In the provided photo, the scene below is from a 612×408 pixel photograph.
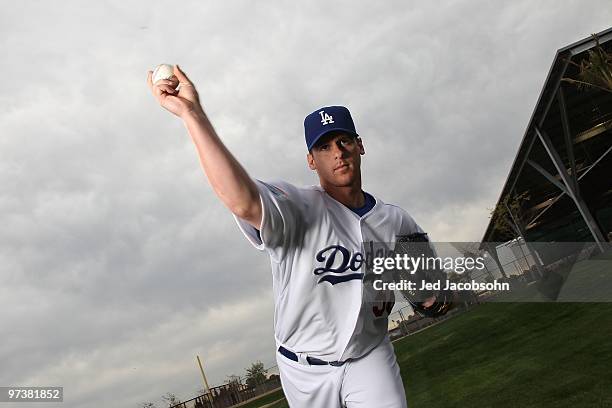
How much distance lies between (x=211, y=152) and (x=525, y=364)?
771 cm

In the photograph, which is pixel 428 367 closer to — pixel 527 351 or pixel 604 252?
pixel 527 351

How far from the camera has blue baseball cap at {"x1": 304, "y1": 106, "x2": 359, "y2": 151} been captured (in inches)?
121

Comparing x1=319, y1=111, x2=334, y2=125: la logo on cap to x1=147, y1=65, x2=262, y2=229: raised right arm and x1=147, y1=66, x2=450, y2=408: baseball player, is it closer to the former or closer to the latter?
x1=147, y1=66, x2=450, y2=408: baseball player

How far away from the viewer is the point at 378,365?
124 inches

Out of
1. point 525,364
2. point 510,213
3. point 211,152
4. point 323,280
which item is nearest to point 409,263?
point 323,280

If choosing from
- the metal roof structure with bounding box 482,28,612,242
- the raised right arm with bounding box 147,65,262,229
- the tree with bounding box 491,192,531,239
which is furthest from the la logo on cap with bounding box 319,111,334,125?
the tree with bounding box 491,192,531,239

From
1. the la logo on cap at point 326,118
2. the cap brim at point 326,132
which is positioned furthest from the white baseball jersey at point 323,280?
the la logo on cap at point 326,118

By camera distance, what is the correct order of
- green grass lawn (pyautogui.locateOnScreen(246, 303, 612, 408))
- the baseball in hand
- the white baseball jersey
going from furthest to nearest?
green grass lawn (pyautogui.locateOnScreen(246, 303, 612, 408))
the white baseball jersey
the baseball in hand

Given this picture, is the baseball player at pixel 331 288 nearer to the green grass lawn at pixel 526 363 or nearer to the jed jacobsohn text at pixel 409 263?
the jed jacobsohn text at pixel 409 263

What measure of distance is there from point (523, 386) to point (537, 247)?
2973cm

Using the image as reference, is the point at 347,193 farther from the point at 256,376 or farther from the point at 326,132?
the point at 256,376

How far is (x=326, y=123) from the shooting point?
3068 millimetres

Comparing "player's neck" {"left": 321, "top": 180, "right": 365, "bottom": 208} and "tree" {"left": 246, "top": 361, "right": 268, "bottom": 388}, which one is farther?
"tree" {"left": 246, "top": 361, "right": 268, "bottom": 388}

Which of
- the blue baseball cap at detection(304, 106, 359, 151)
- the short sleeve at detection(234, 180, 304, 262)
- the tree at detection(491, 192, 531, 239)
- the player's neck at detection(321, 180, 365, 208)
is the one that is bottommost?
the short sleeve at detection(234, 180, 304, 262)
